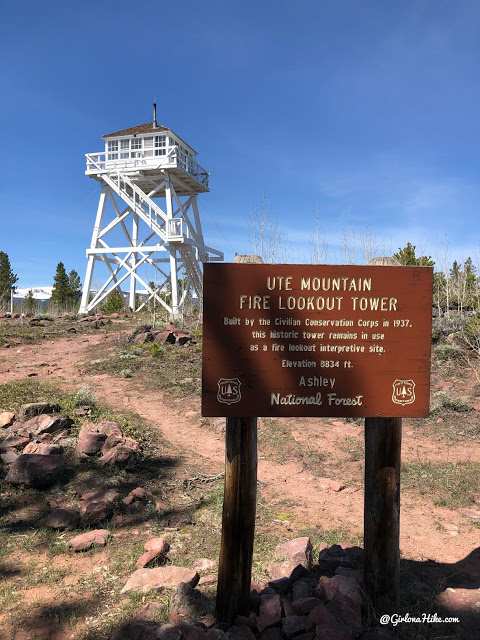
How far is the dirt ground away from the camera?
4.61 m

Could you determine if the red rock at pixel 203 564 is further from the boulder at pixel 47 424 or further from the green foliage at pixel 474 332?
the green foliage at pixel 474 332

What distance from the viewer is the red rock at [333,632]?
9.50 feet

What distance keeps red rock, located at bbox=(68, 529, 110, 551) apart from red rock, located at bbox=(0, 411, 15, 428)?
372 centimetres

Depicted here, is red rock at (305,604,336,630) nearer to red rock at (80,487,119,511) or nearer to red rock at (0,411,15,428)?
red rock at (80,487,119,511)

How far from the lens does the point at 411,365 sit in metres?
3.22

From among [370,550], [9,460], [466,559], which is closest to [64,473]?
[9,460]

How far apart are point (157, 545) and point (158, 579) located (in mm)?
568

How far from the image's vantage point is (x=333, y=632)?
292 centimetres

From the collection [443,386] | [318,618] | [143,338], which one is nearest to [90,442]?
[318,618]

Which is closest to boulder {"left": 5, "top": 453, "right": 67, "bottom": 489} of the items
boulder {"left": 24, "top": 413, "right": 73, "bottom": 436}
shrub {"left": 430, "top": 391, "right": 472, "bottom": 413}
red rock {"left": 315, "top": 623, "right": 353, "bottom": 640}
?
boulder {"left": 24, "top": 413, "right": 73, "bottom": 436}

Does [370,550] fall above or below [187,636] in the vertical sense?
above

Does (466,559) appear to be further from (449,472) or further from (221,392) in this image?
(221,392)

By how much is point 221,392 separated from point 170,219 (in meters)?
21.2

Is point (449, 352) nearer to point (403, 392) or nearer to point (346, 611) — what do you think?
point (403, 392)
